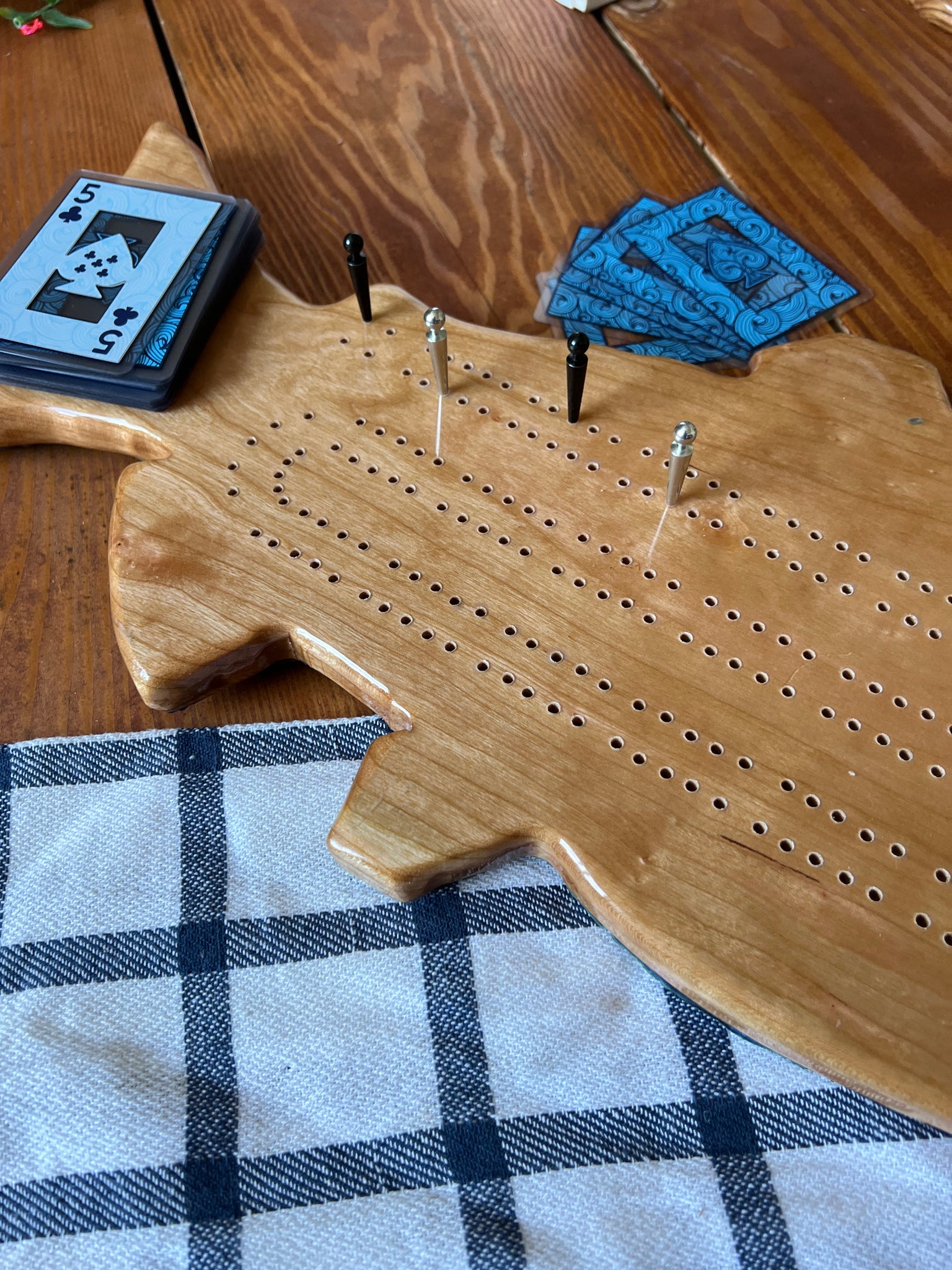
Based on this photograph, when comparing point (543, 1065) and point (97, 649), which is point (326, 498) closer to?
point (97, 649)

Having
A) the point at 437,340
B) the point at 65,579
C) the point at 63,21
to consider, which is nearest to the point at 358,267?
the point at 437,340

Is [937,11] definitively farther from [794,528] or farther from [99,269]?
[99,269]

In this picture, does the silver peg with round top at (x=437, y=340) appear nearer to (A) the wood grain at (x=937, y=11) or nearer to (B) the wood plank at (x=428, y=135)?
(B) the wood plank at (x=428, y=135)

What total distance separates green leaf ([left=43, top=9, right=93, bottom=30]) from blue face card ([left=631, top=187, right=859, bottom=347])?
0.66 meters

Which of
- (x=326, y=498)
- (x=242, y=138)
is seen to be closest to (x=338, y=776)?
(x=326, y=498)

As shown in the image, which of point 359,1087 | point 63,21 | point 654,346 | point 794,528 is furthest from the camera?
point 63,21

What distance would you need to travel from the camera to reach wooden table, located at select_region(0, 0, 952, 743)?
851 mm

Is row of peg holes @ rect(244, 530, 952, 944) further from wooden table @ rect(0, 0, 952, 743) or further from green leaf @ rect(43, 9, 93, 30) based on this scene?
green leaf @ rect(43, 9, 93, 30)

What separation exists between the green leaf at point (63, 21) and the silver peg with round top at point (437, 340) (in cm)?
69

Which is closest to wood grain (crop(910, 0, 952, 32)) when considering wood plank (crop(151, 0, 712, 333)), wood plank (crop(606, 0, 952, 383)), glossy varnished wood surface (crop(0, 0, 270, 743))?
wood plank (crop(606, 0, 952, 383))

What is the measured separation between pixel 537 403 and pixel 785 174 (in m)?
0.41

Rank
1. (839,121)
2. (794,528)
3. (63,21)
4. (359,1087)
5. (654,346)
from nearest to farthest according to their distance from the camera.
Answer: (359,1087)
(794,528)
(654,346)
(839,121)
(63,21)

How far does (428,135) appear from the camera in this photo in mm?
969

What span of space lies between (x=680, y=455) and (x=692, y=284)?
289mm
